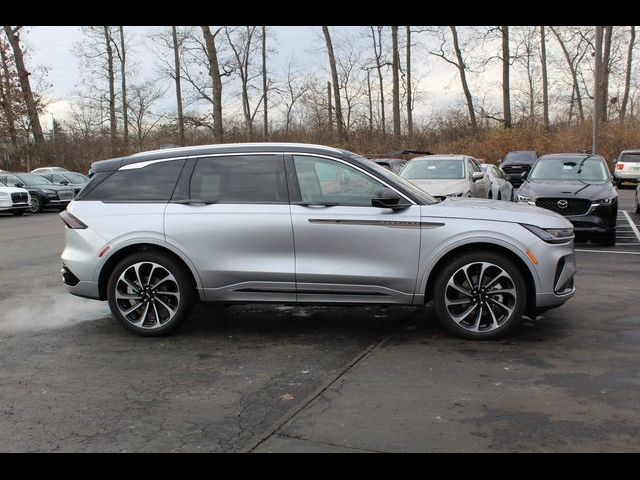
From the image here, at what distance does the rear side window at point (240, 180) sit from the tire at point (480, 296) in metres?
1.68

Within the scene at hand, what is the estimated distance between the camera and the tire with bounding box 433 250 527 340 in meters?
5.36

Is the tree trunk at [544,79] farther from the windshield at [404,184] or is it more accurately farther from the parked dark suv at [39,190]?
the windshield at [404,184]

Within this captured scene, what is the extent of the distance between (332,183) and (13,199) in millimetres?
18764

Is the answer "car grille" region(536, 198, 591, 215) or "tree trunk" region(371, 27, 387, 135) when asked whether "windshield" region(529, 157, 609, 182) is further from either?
"tree trunk" region(371, 27, 387, 135)

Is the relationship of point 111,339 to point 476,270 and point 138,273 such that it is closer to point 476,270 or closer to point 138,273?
point 138,273

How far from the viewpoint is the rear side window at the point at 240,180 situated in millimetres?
5652

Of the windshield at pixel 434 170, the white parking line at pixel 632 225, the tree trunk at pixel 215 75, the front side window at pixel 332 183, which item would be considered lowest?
the white parking line at pixel 632 225

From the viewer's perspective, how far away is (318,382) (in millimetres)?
4492

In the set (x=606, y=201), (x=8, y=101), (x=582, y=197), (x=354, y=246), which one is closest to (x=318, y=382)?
(x=354, y=246)

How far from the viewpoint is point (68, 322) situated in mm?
6430

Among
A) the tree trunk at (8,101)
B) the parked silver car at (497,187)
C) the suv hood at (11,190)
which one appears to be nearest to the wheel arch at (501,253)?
the parked silver car at (497,187)

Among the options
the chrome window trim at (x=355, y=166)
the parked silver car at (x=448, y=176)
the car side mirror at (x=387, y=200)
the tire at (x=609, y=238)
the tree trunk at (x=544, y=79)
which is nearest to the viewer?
the car side mirror at (x=387, y=200)
